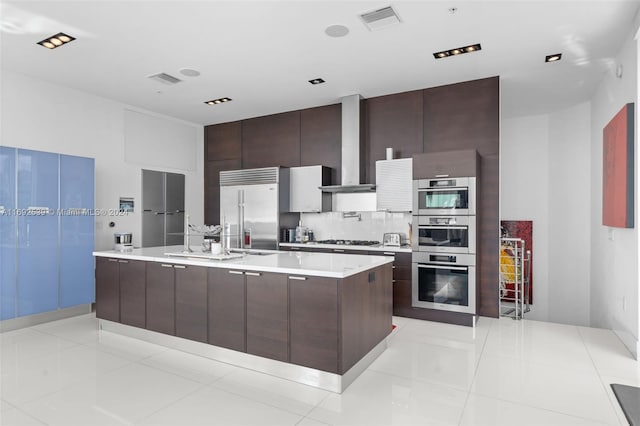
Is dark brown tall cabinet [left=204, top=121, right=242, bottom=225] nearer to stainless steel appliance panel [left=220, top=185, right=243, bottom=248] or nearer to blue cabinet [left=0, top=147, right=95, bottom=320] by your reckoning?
stainless steel appliance panel [left=220, top=185, right=243, bottom=248]

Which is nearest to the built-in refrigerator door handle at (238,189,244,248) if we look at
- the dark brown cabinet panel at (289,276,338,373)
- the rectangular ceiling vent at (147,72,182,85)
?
the rectangular ceiling vent at (147,72,182,85)

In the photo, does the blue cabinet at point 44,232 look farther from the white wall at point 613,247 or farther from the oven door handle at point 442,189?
the white wall at point 613,247

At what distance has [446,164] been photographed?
177 inches

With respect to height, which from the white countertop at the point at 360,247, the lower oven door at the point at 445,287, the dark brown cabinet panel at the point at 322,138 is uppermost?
the dark brown cabinet panel at the point at 322,138

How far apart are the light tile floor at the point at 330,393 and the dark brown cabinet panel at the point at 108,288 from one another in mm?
251

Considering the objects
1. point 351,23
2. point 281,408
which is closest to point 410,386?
point 281,408

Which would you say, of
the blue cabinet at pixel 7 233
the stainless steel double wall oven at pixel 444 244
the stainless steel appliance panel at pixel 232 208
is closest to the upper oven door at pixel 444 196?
the stainless steel double wall oven at pixel 444 244

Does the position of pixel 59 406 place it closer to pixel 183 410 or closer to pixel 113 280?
pixel 183 410

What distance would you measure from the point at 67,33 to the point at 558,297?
24.4 feet

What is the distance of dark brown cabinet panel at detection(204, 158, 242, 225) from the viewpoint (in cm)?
702

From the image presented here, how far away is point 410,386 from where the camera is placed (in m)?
2.84

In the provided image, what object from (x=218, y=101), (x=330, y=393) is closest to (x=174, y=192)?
(x=218, y=101)

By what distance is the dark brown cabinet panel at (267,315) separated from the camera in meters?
2.90

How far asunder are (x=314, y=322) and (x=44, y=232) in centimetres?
367
